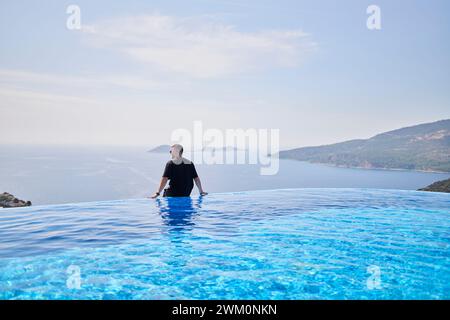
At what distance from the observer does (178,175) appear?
1102 centimetres

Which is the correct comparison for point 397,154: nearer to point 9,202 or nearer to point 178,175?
point 9,202

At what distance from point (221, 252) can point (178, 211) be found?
413cm

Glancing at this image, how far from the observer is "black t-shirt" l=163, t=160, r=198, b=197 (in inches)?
423

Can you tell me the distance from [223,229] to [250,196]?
20.6ft

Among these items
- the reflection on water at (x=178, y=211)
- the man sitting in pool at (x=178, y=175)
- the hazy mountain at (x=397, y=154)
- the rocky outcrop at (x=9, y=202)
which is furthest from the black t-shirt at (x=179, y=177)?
the hazy mountain at (x=397, y=154)

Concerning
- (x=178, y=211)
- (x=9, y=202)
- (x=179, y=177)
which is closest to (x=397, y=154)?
(x=9, y=202)

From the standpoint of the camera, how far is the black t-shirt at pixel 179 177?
1073 centimetres

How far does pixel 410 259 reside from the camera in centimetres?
607

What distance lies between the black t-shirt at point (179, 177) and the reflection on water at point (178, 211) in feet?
0.88

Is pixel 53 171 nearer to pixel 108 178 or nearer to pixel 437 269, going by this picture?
pixel 108 178

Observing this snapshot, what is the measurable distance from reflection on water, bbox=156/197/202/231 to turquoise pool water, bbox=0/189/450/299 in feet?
0.11

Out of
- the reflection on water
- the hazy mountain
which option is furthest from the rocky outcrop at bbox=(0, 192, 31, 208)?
the hazy mountain
